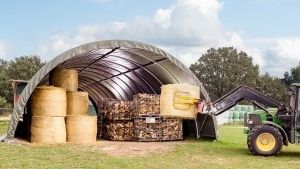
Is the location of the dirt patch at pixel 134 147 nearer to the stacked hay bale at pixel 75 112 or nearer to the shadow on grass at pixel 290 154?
the stacked hay bale at pixel 75 112

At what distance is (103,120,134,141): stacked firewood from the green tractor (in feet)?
14.5

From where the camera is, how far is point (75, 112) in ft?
Result: 57.2

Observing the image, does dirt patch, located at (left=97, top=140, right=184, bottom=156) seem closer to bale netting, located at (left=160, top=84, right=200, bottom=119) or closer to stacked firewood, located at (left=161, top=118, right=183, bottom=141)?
stacked firewood, located at (left=161, top=118, right=183, bottom=141)

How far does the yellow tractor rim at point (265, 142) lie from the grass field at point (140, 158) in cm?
36

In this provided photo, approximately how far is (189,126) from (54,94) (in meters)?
6.04

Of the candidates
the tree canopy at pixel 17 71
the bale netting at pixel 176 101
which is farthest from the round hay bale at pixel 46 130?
the tree canopy at pixel 17 71

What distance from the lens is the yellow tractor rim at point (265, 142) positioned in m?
13.8

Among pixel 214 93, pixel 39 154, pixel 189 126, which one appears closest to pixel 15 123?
pixel 39 154

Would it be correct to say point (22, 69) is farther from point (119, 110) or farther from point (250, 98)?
point (250, 98)

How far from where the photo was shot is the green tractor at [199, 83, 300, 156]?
13805 mm

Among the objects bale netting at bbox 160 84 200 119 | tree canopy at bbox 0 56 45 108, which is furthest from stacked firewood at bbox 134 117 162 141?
tree canopy at bbox 0 56 45 108

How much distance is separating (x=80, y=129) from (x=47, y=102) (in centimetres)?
142

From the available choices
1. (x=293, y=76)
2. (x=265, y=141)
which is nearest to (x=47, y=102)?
(x=265, y=141)

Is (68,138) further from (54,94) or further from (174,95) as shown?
(174,95)
